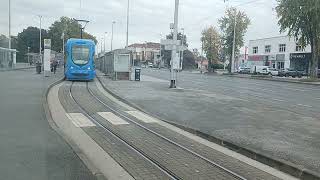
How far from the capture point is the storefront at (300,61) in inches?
3297

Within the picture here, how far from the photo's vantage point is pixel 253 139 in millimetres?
11617

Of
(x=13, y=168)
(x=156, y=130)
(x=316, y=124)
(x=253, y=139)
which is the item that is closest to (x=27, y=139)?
(x=13, y=168)

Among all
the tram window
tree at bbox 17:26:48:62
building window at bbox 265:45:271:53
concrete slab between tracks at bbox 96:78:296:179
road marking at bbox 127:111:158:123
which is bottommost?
concrete slab between tracks at bbox 96:78:296:179

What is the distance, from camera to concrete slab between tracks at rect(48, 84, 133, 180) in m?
8.26

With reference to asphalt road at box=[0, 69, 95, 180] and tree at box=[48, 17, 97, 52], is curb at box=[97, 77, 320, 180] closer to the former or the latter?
asphalt road at box=[0, 69, 95, 180]

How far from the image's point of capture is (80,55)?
36.4m

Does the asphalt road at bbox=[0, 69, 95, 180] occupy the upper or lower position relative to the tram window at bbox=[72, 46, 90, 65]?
lower

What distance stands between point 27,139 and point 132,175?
389 centimetres

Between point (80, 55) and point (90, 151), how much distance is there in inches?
1057

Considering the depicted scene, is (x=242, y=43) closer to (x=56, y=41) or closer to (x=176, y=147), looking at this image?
(x=56, y=41)

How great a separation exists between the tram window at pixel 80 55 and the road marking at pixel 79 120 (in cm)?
2032

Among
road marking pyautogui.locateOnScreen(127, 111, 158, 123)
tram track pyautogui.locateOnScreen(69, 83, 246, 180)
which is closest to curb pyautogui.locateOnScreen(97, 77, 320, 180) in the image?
tram track pyautogui.locateOnScreen(69, 83, 246, 180)

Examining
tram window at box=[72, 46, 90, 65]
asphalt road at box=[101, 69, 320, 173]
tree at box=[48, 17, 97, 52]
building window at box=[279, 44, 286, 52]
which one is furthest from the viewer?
tree at box=[48, 17, 97, 52]

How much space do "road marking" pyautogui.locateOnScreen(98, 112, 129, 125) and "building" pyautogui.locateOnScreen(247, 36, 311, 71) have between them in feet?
226
